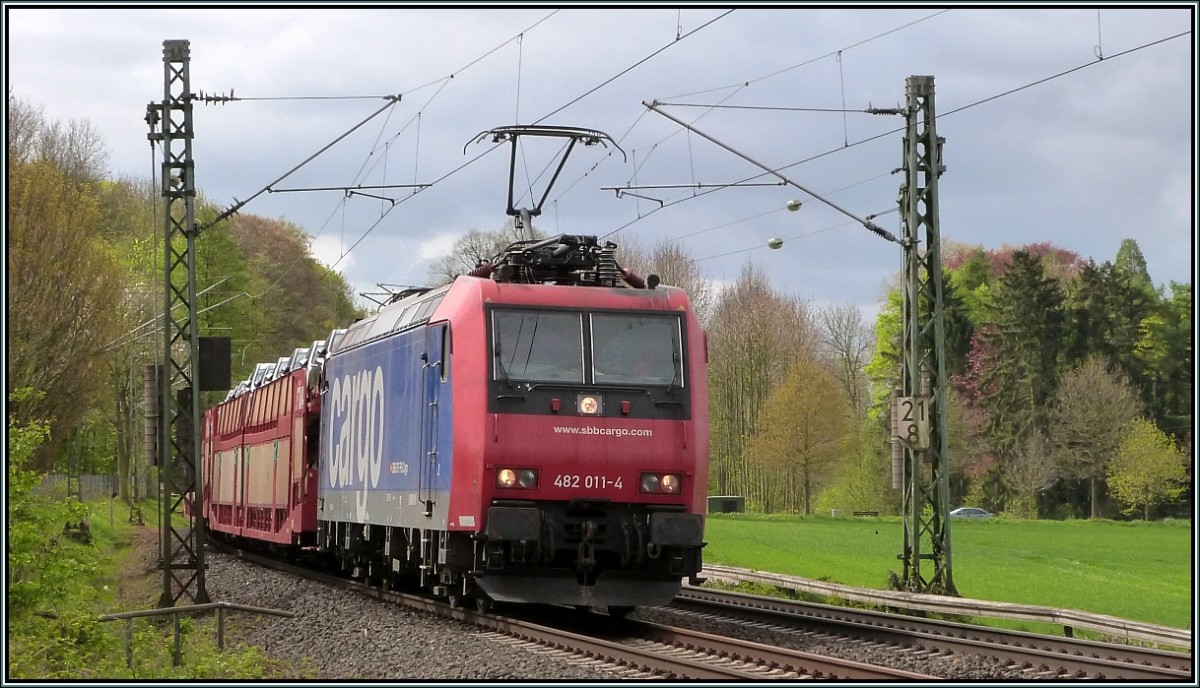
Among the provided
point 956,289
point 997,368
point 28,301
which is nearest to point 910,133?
point 28,301

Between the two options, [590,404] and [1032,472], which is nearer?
[590,404]

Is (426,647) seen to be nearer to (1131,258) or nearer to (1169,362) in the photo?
(1169,362)

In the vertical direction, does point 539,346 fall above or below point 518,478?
Answer: above

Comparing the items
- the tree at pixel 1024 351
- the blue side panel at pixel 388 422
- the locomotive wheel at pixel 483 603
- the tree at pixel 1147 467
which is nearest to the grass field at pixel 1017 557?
the tree at pixel 1147 467

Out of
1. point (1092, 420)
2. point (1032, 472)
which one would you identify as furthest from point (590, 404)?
point (1032, 472)

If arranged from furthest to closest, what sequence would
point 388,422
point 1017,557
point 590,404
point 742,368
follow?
point 742,368 → point 1017,557 → point 388,422 → point 590,404

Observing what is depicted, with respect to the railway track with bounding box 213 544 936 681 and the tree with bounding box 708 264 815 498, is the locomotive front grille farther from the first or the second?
the tree with bounding box 708 264 815 498

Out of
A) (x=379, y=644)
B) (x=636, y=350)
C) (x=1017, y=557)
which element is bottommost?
(x=1017, y=557)

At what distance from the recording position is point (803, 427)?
58500mm

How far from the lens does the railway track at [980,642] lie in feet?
39.5

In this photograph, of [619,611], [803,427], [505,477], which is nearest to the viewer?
[505,477]

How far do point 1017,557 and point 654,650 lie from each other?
26.8 meters

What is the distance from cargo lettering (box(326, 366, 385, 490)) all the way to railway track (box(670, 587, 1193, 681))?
177 inches

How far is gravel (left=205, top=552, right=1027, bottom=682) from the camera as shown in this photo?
12602 mm
